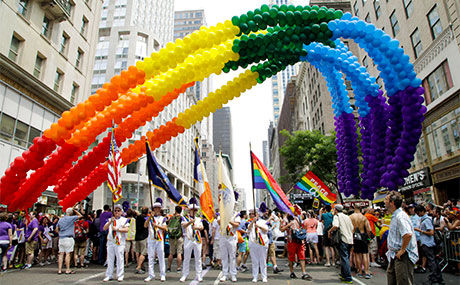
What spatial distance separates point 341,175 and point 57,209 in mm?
20462

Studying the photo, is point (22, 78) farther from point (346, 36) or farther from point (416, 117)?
point (416, 117)

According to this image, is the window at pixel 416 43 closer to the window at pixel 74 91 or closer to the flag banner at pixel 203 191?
the flag banner at pixel 203 191

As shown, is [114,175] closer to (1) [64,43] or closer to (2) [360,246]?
(2) [360,246]

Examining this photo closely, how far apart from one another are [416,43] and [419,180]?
9.29 meters

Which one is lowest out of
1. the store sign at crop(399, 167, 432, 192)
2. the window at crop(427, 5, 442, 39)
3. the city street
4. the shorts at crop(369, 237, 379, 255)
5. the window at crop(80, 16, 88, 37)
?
the city street

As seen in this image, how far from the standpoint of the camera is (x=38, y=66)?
62.0ft

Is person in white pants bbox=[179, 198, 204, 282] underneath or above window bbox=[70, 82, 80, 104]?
underneath

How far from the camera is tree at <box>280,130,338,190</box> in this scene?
25.9m

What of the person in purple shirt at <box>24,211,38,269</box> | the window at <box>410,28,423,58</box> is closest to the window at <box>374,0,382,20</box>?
the window at <box>410,28,423,58</box>

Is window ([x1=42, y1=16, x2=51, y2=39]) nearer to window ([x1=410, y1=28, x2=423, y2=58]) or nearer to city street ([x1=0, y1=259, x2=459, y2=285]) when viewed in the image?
city street ([x1=0, y1=259, x2=459, y2=285])

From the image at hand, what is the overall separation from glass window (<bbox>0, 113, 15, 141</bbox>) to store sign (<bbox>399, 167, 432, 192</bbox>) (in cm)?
2513

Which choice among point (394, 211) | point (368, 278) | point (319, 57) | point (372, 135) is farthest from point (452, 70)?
point (394, 211)

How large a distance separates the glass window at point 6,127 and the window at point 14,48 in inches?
138

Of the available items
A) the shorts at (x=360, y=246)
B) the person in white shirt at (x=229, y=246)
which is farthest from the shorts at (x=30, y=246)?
the shorts at (x=360, y=246)
